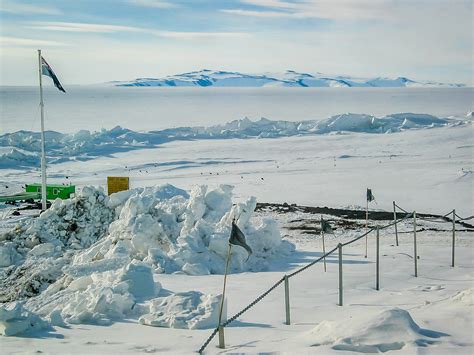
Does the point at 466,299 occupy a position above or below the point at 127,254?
above

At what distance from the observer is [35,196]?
2175cm

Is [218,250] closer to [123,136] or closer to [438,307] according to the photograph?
[438,307]

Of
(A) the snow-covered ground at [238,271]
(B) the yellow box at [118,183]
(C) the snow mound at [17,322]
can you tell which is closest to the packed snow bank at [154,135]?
(A) the snow-covered ground at [238,271]

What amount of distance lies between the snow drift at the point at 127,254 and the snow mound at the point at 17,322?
354mm

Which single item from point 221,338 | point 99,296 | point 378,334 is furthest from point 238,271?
point 378,334

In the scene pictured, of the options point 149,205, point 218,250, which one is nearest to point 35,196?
point 149,205

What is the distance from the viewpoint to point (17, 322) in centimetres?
666

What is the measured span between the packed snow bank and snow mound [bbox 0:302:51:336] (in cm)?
2643

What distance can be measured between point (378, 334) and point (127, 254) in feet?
21.0

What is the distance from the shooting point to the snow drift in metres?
7.45

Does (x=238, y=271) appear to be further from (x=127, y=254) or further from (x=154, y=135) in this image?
(x=154, y=135)

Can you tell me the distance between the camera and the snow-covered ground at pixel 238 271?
6008 mm

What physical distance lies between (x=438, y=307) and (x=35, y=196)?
1783 cm

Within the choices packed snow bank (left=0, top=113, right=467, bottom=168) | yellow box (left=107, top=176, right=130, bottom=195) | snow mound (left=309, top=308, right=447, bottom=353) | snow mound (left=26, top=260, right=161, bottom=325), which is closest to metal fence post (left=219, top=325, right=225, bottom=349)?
snow mound (left=309, top=308, right=447, bottom=353)
